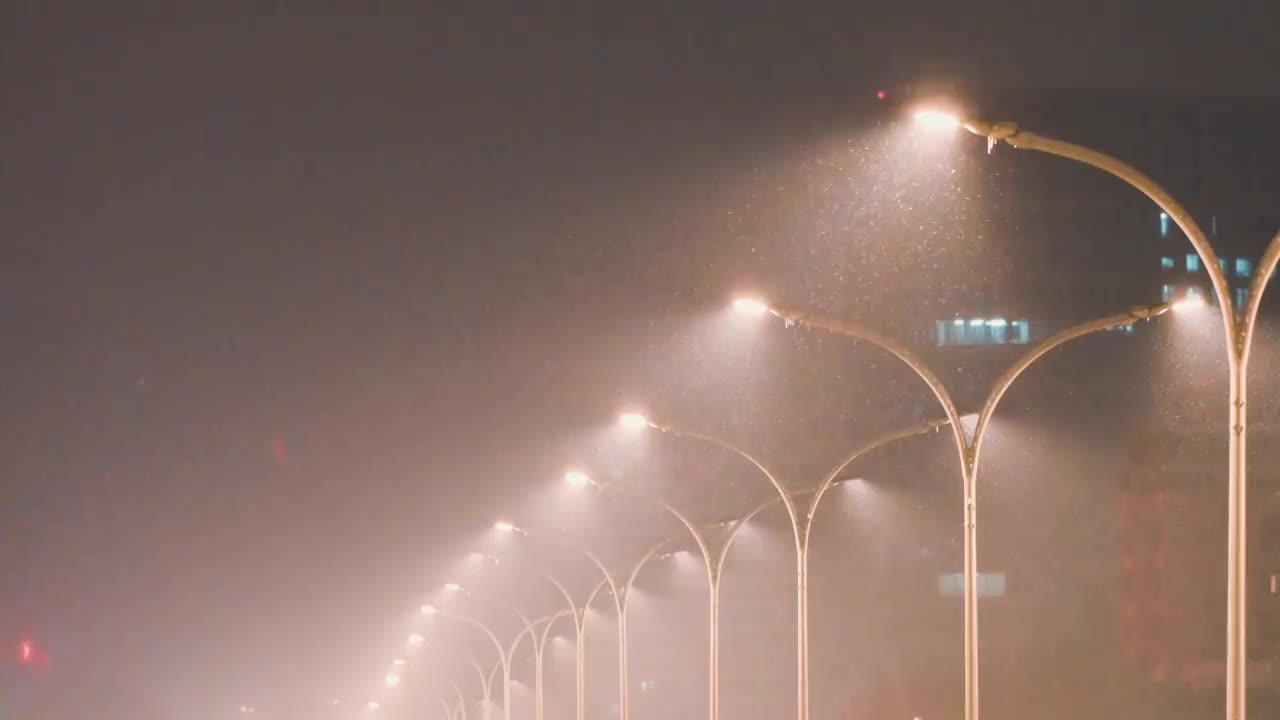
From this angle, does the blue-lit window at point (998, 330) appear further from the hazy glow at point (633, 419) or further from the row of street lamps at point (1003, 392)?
the hazy glow at point (633, 419)

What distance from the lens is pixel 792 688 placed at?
235 ft

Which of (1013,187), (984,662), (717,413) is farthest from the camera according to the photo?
(984,662)

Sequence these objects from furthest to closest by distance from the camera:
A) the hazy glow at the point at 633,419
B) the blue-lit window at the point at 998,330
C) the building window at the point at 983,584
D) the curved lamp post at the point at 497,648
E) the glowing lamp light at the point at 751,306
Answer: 1. the curved lamp post at the point at 497,648
2. the building window at the point at 983,584
3. the blue-lit window at the point at 998,330
4. the hazy glow at the point at 633,419
5. the glowing lamp light at the point at 751,306

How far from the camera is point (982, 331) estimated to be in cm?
5797

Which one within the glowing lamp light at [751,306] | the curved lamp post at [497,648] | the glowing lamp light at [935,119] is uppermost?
the glowing lamp light at [751,306]

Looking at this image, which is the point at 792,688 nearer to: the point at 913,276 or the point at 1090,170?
the point at 913,276

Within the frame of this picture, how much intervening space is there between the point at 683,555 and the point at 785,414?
21.7 m

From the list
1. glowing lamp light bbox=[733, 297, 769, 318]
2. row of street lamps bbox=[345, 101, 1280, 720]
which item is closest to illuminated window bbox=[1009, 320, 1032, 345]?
row of street lamps bbox=[345, 101, 1280, 720]

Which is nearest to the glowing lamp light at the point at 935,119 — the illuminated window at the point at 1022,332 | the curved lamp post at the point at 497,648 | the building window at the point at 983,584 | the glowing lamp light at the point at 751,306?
the glowing lamp light at the point at 751,306

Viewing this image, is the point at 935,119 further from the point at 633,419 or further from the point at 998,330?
the point at 998,330

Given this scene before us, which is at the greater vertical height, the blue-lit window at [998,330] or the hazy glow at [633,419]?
the blue-lit window at [998,330]

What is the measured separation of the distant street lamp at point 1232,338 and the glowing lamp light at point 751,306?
879 centimetres

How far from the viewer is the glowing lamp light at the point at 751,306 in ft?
91.1

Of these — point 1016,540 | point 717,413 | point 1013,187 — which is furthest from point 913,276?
point 1016,540
